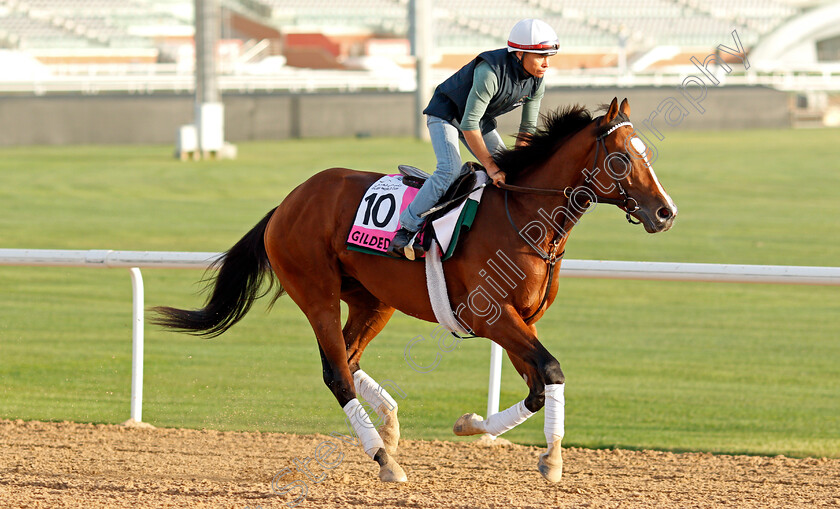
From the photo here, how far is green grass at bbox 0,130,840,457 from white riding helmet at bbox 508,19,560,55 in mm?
2299

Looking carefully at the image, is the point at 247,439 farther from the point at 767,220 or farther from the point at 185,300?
the point at 767,220

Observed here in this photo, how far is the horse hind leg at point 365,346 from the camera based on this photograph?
4773 mm

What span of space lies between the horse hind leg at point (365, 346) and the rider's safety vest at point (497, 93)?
1.01m

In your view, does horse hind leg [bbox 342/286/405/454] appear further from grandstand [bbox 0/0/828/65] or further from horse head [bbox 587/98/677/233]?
grandstand [bbox 0/0/828/65]

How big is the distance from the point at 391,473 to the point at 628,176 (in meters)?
1.60

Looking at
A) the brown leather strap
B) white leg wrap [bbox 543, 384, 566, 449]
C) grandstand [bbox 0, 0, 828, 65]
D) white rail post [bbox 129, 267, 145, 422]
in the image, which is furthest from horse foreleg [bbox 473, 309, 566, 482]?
grandstand [bbox 0, 0, 828, 65]

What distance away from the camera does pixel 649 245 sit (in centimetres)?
1334

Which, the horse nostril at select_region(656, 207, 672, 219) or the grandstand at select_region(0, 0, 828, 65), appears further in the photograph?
the grandstand at select_region(0, 0, 828, 65)

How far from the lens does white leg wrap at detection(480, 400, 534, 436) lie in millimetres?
4180

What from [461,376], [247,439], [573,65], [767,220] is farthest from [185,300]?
[573,65]

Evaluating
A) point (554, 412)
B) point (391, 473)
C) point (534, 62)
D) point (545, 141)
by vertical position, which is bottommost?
point (391, 473)

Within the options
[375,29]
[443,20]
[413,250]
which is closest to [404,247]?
[413,250]

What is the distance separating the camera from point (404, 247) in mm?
4328

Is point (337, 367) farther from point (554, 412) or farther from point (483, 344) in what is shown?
point (483, 344)
